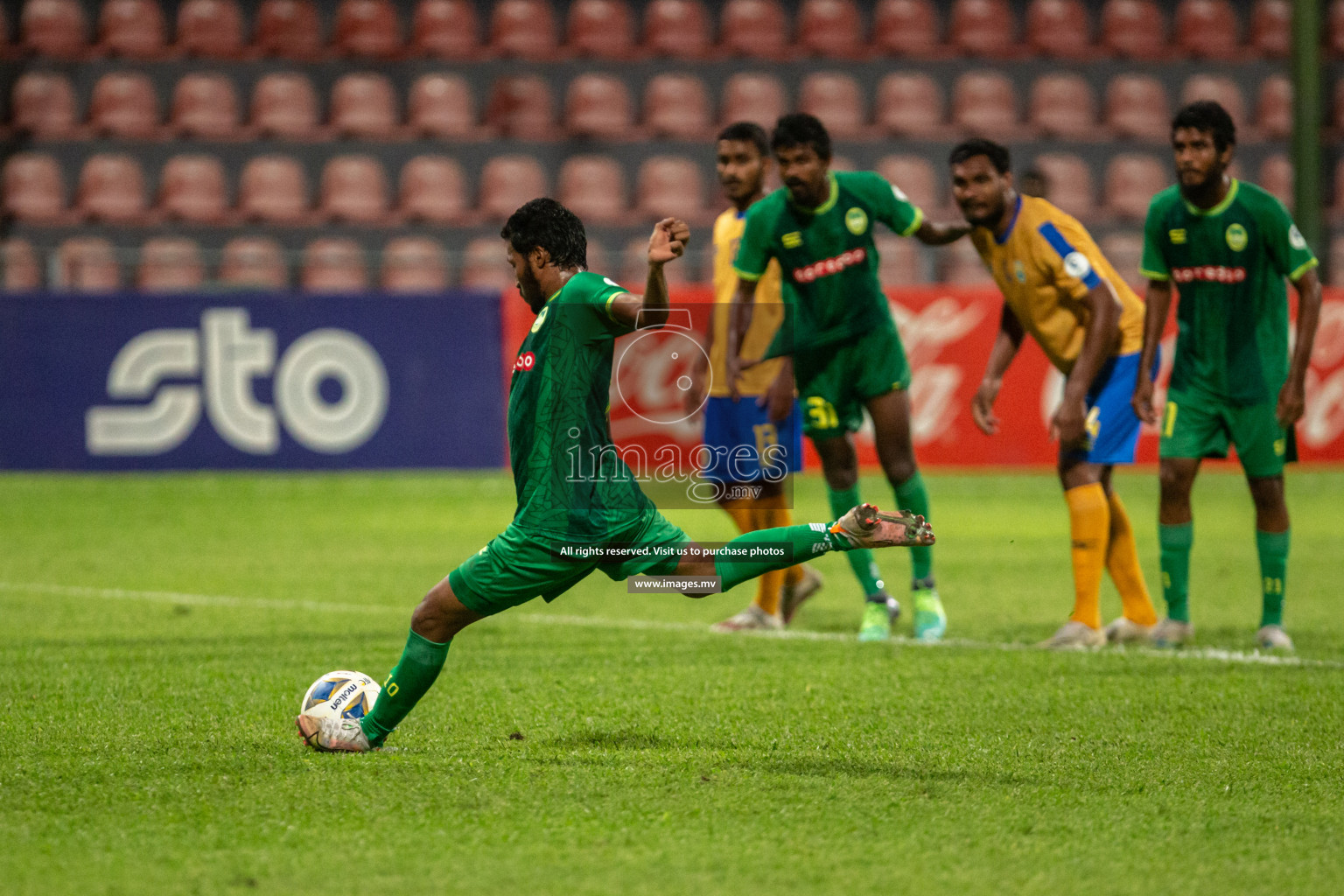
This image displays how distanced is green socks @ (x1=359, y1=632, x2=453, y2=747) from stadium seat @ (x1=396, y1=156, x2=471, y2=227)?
12916 mm

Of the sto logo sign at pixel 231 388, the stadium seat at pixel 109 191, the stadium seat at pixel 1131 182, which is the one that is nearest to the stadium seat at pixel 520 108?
the stadium seat at pixel 109 191

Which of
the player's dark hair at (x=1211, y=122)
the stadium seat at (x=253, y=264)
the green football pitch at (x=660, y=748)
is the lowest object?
the green football pitch at (x=660, y=748)

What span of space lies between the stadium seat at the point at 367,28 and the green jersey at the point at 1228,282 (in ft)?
43.4

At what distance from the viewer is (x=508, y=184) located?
17125mm

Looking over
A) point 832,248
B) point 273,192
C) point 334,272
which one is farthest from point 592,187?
point 832,248

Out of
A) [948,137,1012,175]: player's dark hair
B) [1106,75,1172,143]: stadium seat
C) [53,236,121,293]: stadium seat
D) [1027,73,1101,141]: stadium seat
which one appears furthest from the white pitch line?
[1106,75,1172,143]: stadium seat

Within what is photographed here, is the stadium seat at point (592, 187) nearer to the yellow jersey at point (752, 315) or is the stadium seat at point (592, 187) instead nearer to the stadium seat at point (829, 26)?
the stadium seat at point (829, 26)

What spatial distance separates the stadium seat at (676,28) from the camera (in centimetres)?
1839

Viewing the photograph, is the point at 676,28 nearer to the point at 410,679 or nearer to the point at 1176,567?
the point at 1176,567

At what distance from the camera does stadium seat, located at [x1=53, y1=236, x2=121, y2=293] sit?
46.4 feet

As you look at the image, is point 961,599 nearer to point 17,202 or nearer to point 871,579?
point 871,579

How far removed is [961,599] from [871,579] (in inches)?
49.0

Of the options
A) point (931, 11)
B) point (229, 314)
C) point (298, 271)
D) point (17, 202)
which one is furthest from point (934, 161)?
point (17, 202)

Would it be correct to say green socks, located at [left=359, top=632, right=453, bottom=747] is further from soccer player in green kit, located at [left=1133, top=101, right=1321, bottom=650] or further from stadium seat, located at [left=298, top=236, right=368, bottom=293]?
stadium seat, located at [left=298, top=236, right=368, bottom=293]
